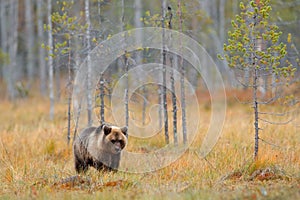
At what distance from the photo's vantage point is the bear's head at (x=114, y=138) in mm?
9539

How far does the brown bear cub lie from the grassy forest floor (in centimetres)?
22

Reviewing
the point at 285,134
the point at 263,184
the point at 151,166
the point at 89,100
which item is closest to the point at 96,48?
the point at 89,100

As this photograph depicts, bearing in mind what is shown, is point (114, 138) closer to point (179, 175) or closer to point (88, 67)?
point (179, 175)

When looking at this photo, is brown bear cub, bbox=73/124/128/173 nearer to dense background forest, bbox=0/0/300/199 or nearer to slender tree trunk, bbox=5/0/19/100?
dense background forest, bbox=0/0/300/199

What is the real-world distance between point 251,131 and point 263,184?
4.09 meters

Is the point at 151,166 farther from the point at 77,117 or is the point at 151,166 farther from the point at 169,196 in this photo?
the point at 77,117

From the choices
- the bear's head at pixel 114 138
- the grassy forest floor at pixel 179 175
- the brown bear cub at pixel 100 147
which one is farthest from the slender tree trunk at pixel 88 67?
the bear's head at pixel 114 138

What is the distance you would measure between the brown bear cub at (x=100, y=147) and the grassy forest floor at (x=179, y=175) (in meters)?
0.22

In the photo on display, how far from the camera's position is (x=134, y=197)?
763 cm

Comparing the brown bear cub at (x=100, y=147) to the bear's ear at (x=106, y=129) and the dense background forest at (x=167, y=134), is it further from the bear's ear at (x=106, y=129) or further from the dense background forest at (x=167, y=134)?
the dense background forest at (x=167, y=134)

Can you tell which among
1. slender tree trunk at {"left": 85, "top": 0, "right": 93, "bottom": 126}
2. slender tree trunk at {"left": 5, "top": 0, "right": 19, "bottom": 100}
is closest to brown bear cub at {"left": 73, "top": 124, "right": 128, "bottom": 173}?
slender tree trunk at {"left": 85, "top": 0, "right": 93, "bottom": 126}

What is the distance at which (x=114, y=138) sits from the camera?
31.3 ft

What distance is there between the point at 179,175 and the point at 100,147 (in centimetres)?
153

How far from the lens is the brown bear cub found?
959cm
